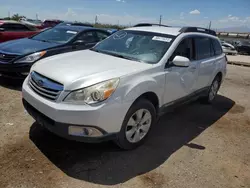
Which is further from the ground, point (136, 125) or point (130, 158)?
point (136, 125)

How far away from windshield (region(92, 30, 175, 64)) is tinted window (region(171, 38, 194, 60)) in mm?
179

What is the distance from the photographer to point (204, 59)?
4.89 m

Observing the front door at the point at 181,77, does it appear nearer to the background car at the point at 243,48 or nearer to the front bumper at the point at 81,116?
the front bumper at the point at 81,116

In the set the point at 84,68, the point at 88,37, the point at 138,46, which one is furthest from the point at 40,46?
the point at 84,68

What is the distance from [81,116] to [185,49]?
7.75 ft

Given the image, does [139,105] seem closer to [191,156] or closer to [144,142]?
[144,142]

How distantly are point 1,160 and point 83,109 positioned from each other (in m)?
1.24

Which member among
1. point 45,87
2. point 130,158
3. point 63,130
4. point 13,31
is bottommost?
point 130,158

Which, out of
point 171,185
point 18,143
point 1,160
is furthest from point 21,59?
point 171,185

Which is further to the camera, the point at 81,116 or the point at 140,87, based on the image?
the point at 140,87

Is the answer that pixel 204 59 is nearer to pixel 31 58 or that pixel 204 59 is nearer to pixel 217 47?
pixel 217 47

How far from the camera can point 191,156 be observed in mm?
3514

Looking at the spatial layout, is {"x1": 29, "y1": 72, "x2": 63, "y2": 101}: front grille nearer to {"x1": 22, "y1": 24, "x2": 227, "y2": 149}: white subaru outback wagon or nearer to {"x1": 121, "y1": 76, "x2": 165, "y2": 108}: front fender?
{"x1": 22, "y1": 24, "x2": 227, "y2": 149}: white subaru outback wagon

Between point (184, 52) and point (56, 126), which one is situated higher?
point (184, 52)
